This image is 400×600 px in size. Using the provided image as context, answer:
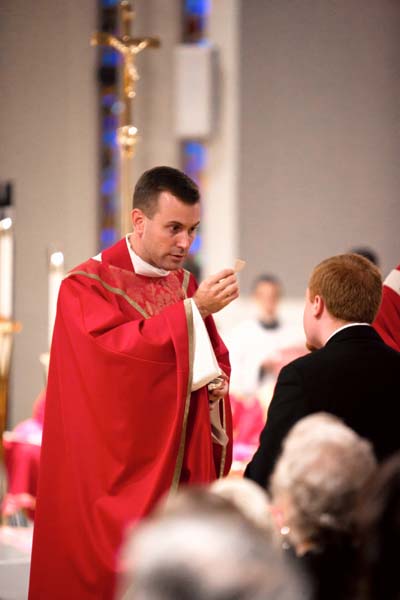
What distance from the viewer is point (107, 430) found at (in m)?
3.45

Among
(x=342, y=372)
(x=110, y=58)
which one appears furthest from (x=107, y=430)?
(x=110, y=58)

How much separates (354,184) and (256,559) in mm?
8661

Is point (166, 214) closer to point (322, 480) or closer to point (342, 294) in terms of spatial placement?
point (342, 294)

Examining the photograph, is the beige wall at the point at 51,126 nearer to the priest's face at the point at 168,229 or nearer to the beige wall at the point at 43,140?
the beige wall at the point at 43,140

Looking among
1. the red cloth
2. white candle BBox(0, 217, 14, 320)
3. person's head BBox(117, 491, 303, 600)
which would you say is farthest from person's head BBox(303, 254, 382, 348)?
white candle BBox(0, 217, 14, 320)

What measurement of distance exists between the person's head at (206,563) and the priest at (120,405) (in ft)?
5.97

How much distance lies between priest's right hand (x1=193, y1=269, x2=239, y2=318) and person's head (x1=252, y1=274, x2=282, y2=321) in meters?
5.42

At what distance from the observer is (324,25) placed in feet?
32.7

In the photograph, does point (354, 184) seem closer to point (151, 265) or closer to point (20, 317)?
point (20, 317)

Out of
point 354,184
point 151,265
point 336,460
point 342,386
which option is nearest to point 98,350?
point 151,265

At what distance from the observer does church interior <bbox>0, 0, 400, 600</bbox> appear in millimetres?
9945

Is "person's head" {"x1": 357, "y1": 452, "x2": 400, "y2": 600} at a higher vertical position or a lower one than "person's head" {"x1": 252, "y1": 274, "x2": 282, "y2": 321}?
higher

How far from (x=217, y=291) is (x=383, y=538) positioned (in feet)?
5.69

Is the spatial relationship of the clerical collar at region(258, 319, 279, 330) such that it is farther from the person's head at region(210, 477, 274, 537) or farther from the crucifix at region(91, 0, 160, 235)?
the person's head at region(210, 477, 274, 537)
